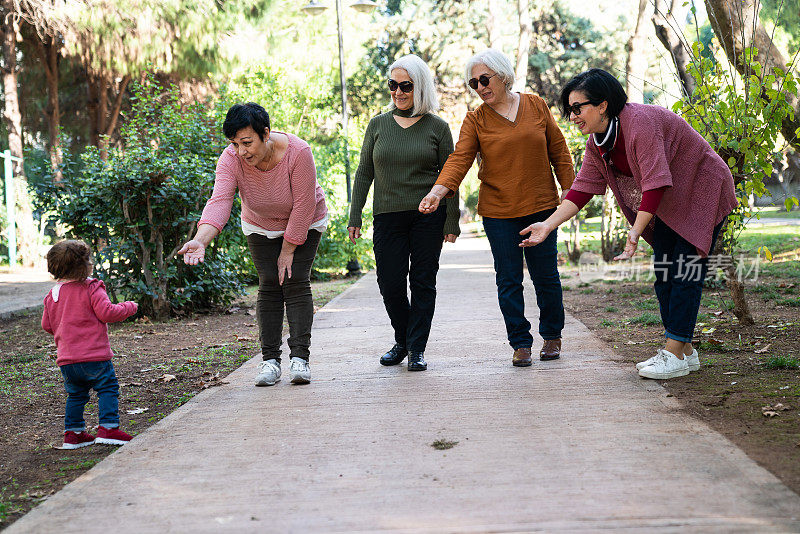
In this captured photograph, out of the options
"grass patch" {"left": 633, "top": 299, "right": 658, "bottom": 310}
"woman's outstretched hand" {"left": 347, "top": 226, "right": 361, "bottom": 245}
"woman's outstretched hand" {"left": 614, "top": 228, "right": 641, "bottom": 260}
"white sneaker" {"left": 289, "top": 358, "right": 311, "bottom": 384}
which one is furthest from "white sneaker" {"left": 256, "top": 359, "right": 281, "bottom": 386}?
"grass patch" {"left": 633, "top": 299, "right": 658, "bottom": 310}

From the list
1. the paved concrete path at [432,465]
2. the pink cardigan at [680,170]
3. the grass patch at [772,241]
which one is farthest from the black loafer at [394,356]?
the grass patch at [772,241]

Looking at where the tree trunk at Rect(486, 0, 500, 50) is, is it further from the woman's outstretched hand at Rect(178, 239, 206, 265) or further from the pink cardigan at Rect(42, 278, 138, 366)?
the pink cardigan at Rect(42, 278, 138, 366)

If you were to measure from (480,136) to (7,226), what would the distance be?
52.3 feet

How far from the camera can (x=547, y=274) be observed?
5453mm

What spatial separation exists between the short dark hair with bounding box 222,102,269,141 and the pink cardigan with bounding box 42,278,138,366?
113 cm

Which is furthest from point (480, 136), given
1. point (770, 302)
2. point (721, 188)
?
point (770, 302)

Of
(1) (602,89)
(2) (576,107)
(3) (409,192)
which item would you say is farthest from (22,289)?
(1) (602,89)

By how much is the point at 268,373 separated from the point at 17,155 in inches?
625

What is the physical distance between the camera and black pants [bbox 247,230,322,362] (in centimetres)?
515

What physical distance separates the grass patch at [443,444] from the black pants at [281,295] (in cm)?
167

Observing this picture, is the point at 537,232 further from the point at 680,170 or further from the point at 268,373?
the point at 268,373

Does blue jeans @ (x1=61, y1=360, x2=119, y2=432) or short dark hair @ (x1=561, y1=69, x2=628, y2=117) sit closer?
blue jeans @ (x1=61, y1=360, x2=119, y2=432)

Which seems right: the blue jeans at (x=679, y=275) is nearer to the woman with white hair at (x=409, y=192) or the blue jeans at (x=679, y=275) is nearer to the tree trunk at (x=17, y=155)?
the woman with white hair at (x=409, y=192)

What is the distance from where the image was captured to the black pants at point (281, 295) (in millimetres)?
5152
